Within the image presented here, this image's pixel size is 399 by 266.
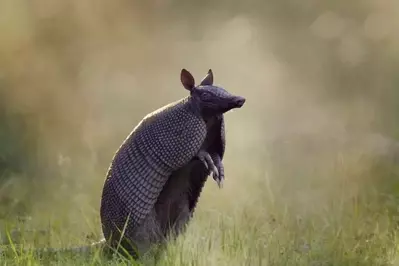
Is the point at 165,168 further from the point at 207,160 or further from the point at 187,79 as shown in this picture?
the point at 187,79

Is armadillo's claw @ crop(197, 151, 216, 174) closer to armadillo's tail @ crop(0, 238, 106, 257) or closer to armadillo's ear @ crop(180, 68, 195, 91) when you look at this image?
armadillo's ear @ crop(180, 68, 195, 91)

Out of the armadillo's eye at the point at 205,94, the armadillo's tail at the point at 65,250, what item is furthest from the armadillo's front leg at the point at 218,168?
the armadillo's tail at the point at 65,250

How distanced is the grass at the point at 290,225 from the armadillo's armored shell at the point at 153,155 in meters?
0.26

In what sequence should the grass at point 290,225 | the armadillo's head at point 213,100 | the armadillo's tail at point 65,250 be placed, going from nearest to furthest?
1. the armadillo's head at point 213,100
2. the grass at point 290,225
3. the armadillo's tail at point 65,250

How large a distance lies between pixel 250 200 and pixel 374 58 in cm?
214

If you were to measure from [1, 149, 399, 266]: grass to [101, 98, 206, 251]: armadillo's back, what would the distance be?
23 centimetres

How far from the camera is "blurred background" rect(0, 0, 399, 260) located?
5.94 meters

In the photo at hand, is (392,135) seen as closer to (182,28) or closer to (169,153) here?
(182,28)

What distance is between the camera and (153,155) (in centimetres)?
355

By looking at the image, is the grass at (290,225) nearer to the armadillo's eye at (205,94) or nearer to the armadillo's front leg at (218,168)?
the armadillo's front leg at (218,168)

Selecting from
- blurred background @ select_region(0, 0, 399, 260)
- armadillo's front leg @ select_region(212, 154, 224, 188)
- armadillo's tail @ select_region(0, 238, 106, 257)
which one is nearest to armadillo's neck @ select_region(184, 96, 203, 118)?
armadillo's front leg @ select_region(212, 154, 224, 188)

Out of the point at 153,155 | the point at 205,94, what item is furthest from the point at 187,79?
the point at 153,155

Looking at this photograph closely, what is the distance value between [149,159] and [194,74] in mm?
3122

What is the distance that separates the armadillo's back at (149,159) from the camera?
11.6ft
